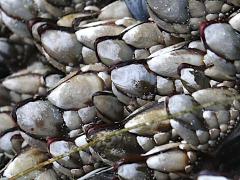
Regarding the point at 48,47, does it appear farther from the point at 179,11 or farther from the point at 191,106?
the point at 191,106

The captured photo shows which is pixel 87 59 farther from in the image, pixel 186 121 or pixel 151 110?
pixel 186 121

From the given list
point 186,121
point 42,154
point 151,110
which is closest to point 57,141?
point 42,154

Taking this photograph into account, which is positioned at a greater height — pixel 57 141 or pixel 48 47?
pixel 48 47

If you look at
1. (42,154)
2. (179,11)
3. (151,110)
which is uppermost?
(179,11)

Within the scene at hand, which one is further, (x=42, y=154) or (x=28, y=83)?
(x=28, y=83)

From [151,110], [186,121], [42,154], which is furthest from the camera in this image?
[42,154]

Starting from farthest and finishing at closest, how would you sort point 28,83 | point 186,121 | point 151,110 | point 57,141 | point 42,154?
point 28,83 → point 42,154 → point 57,141 → point 151,110 → point 186,121

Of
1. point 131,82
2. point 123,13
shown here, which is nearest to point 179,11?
point 131,82
